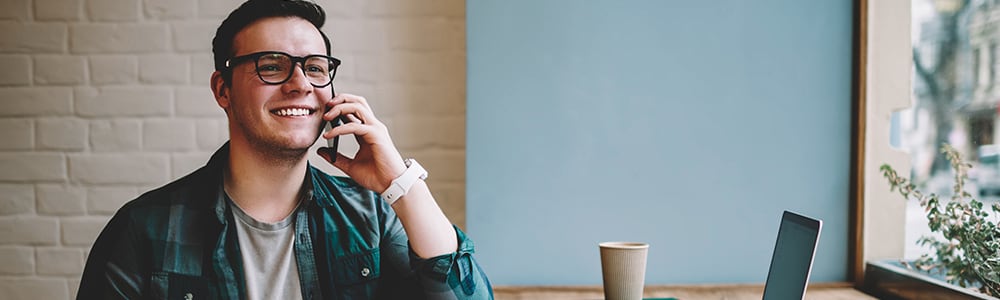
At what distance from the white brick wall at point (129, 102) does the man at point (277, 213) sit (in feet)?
1.94

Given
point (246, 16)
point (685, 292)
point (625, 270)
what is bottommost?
Answer: point (685, 292)

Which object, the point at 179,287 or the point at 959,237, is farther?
the point at 959,237

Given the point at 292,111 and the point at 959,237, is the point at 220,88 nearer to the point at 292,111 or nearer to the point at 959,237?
the point at 292,111

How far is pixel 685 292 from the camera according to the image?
1929mm

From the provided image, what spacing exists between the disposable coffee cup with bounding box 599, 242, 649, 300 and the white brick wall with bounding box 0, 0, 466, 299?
0.62 metres

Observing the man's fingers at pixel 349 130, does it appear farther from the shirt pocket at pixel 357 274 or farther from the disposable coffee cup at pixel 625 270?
the disposable coffee cup at pixel 625 270

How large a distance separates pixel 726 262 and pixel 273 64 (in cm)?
119

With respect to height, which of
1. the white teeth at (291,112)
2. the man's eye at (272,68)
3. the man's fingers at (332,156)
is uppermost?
the man's eye at (272,68)

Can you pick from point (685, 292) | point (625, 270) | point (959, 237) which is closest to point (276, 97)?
point (625, 270)

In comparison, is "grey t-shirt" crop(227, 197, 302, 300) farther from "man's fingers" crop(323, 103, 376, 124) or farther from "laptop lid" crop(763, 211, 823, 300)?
"laptop lid" crop(763, 211, 823, 300)

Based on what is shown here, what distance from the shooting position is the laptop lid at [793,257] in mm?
1273

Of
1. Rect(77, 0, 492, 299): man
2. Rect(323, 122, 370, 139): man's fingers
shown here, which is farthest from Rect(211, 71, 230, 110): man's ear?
Rect(323, 122, 370, 139): man's fingers

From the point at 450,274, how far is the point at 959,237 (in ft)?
3.41

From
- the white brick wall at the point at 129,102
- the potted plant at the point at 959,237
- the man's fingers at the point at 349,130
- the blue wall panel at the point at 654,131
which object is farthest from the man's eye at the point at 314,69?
the potted plant at the point at 959,237
